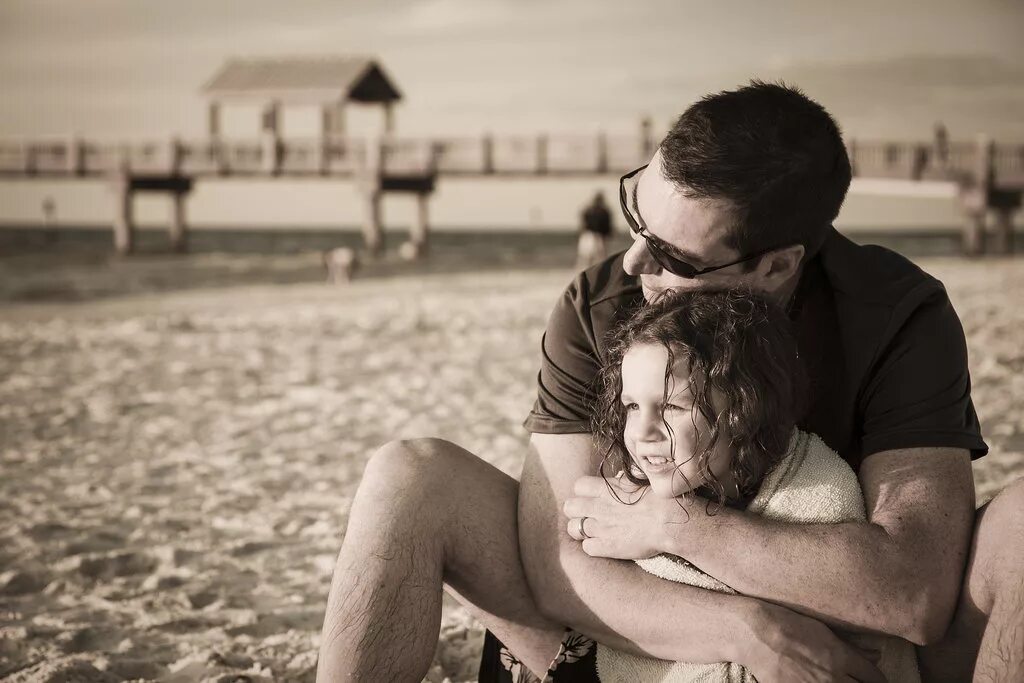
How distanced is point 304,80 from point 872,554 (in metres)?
26.4

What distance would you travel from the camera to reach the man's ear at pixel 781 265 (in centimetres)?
219

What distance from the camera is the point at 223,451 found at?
5.86m

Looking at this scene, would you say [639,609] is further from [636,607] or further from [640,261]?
[640,261]

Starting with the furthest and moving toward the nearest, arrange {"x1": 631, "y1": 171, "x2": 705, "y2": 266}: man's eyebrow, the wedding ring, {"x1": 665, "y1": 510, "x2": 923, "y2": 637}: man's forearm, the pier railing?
the pier railing
{"x1": 631, "y1": 171, "x2": 705, "y2": 266}: man's eyebrow
the wedding ring
{"x1": 665, "y1": 510, "x2": 923, "y2": 637}: man's forearm

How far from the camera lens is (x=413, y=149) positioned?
2420 cm

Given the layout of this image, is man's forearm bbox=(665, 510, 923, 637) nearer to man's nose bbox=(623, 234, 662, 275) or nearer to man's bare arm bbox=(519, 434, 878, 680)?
man's bare arm bbox=(519, 434, 878, 680)

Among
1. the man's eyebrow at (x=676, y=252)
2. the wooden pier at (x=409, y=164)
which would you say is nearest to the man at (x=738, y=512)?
the man's eyebrow at (x=676, y=252)

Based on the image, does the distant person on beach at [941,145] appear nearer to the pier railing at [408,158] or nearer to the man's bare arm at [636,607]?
the pier railing at [408,158]

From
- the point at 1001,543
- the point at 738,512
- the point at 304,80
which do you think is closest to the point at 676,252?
the point at 738,512

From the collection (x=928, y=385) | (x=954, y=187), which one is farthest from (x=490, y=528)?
(x=954, y=187)

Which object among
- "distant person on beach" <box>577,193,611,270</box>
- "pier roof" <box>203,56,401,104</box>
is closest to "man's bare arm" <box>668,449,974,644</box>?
"distant person on beach" <box>577,193,611,270</box>

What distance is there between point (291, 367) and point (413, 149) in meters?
16.2

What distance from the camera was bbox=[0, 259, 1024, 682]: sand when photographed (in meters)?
3.19

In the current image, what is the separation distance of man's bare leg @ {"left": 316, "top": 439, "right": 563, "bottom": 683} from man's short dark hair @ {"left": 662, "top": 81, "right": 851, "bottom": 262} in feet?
2.52
